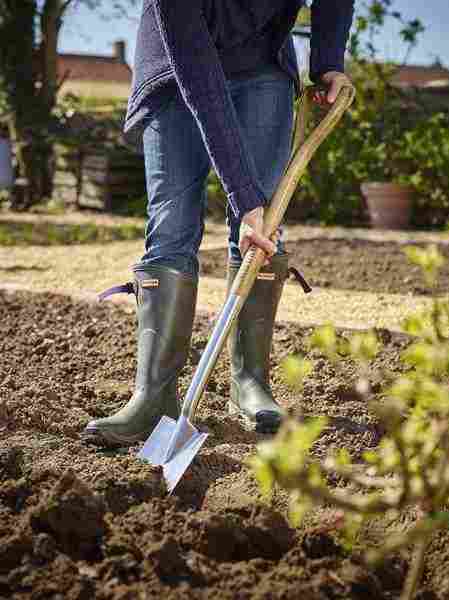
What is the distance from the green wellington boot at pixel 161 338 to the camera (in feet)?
7.96

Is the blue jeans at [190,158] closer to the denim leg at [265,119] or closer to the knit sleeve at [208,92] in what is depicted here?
the denim leg at [265,119]

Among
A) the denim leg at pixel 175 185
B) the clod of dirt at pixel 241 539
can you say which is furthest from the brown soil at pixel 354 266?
the clod of dirt at pixel 241 539

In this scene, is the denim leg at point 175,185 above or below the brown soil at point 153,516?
above

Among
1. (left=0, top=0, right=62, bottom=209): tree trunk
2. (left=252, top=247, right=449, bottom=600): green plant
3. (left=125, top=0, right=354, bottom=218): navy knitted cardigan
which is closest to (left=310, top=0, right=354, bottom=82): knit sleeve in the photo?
(left=125, top=0, right=354, bottom=218): navy knitted cardigan

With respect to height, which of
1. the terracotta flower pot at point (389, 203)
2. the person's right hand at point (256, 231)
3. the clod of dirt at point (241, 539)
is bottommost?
the clod of dirt at point (241, 539)

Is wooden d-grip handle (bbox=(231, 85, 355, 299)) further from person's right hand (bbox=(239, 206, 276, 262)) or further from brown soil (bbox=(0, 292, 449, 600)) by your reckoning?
brown soil (bbox=(0, 292, 449, 600))

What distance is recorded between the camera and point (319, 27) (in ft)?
8.58

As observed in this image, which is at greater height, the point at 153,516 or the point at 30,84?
the point at 30,84

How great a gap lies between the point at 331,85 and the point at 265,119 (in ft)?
0.78

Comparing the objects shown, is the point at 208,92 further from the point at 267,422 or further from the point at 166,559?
the point at 166,559

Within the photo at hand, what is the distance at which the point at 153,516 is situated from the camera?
1.77 m

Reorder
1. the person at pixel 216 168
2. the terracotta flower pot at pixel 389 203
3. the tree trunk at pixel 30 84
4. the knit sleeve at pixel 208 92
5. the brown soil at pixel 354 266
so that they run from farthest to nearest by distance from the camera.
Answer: the tree trunk at pixel 30 84 → the terracotta flower pot at pixel 389 203 → the brown soil at pixel 354 266 → the person at pixel 216 168 → the knit sleeve at pixel 208 92

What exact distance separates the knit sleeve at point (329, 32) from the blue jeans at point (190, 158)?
13cm

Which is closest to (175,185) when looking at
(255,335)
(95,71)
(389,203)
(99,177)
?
(255,335)
